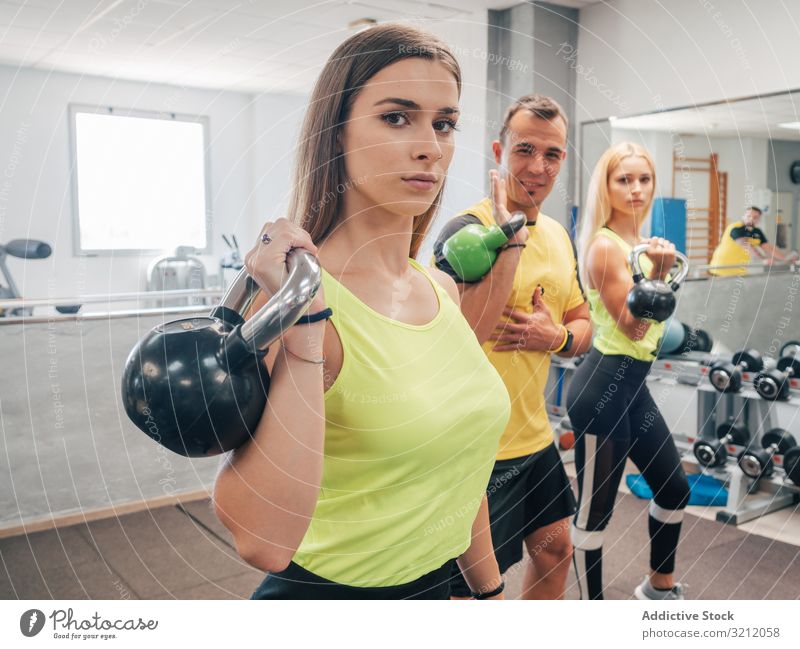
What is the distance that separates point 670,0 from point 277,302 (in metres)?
3.06

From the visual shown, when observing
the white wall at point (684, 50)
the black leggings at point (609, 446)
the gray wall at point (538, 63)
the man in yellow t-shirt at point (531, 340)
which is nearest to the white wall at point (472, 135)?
the gray wall at point (538, 63)

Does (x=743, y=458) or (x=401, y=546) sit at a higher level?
(x=401, y=546)

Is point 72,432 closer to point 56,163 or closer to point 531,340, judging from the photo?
point 531,340

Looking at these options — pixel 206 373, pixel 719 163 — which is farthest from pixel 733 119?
pixel 206 373

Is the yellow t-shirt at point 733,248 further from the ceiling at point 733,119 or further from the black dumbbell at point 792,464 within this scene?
the black dumbbell at point 792,464

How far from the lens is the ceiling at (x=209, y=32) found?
2.46 metres

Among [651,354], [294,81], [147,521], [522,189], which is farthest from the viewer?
[294,81]

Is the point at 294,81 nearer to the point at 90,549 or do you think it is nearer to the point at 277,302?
the point at 90,549

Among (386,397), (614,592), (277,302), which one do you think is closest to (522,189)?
(386,397)

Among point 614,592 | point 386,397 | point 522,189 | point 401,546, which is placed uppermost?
point 522,189

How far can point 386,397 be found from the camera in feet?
2.45

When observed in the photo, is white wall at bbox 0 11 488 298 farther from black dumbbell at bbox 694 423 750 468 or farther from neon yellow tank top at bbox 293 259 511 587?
neon yellow tank top at bbox 293 259 511 587

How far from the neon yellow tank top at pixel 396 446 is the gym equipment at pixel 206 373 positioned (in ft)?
0.39
